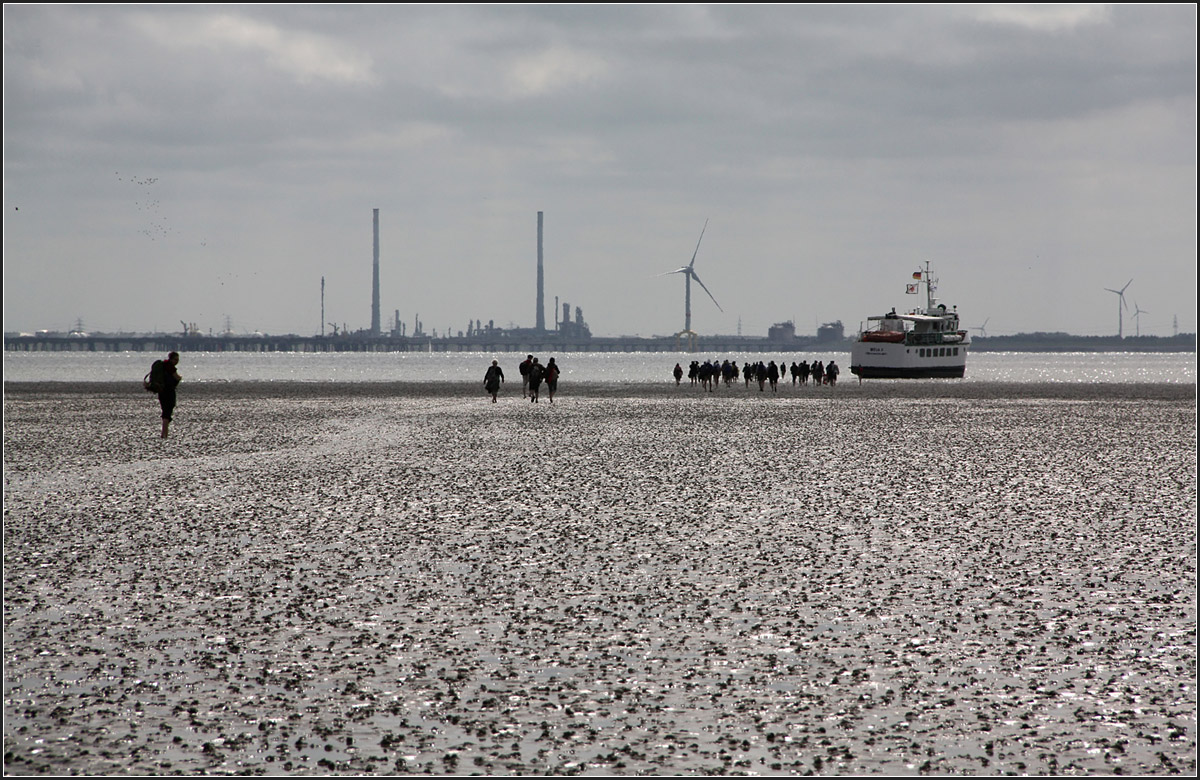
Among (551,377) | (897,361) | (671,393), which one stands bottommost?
(671,393)

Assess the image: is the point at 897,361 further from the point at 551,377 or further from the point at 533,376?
the point at 551,377

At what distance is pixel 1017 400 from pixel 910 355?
152 feet

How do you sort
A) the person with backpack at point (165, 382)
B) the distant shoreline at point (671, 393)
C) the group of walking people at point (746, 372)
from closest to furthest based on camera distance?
the person with backpack at point (165, 382) → the distant shoreline at point (671, 393) → the group of walking people at point (746, 372)

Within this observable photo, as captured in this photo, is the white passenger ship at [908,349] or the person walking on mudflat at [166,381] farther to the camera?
the white passenger ship at [908,349]

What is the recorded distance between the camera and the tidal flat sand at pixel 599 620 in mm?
5773

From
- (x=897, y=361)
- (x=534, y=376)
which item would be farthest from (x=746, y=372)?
(x=897, y=361)

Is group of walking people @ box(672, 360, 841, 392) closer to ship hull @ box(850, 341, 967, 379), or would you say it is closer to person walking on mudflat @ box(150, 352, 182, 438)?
ship hull @ box(850, 341, 967, 379)

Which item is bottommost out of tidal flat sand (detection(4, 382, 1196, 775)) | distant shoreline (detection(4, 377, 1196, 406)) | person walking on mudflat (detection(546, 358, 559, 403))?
distant shoreline (detection(4, 377, 1196, 406))

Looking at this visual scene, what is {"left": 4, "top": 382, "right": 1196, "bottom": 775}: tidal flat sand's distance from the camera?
5773mm

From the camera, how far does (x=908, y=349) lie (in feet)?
321

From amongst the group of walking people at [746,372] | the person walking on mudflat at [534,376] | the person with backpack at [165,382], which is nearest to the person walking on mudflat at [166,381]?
the person with backpack at [165,382]

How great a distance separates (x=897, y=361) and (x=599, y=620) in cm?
9274

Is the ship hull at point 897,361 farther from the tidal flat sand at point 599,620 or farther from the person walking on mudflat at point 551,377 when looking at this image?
the tidal flat sand at point 599,620

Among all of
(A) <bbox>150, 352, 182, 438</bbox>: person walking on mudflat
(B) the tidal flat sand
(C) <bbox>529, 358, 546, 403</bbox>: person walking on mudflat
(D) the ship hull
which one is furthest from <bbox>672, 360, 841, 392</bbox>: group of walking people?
(B) the tidal flat sand
